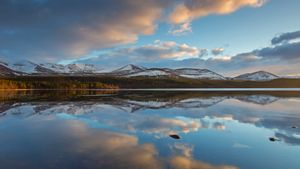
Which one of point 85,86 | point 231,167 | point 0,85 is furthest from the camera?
point 85,86

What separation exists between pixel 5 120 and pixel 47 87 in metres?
96.5

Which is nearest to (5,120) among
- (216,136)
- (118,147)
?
(118,147)

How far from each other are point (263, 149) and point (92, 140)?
8.36 metres

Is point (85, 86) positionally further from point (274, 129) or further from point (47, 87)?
point (274, 129)

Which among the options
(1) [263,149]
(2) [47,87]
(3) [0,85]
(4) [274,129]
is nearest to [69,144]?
(1) [263,149]

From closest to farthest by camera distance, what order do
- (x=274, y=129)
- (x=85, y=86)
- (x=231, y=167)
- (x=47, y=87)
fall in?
(x=231, y=167)
(x=274, y=129)
(x=47, y=87)
(x=85, y=86)

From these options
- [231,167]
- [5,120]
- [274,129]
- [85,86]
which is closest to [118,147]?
[231,167]

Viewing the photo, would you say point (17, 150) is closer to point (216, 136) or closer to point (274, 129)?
point (216, 136)

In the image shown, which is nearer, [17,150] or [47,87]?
[17,150]

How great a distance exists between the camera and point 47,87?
11238cm

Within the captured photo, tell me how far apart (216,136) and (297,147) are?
13.6ft

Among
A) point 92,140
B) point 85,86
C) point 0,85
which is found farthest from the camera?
point 85,86

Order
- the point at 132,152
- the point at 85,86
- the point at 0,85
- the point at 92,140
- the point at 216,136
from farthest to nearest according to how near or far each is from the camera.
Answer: the point at 85,86, the point at 0,85, the point at 216,136, the point at 92,140, the point at 132,152

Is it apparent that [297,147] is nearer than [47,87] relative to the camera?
Yes
